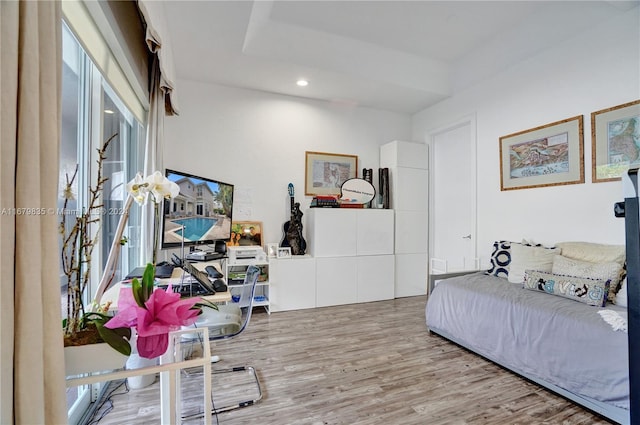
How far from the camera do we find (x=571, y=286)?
216 cm

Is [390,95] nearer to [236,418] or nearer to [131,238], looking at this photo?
[131,238]

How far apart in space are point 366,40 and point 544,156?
7.34 feet

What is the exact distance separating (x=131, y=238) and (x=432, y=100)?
156 inches

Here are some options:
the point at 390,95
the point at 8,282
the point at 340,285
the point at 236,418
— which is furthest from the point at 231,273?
the point at 390,95

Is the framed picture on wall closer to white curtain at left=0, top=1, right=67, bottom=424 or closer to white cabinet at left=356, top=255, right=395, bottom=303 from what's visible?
white cabinet at left=356, top=255, right=395, bottom=303

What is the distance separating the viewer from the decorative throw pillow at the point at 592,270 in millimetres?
2072

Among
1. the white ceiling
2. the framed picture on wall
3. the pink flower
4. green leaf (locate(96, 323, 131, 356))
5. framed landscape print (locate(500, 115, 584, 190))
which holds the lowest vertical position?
the framed picture on wall

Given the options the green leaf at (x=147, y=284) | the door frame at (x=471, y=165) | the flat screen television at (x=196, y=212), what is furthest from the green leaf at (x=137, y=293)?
the door frame at (x=471, y=165)

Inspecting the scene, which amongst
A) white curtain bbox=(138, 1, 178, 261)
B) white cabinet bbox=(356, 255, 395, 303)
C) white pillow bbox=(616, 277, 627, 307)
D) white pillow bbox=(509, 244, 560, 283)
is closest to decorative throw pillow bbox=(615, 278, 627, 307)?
white pillow bbox=(616, 277, 627, 307)

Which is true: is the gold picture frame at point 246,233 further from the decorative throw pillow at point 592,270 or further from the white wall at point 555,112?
the decorative throw pillow at point 592,270

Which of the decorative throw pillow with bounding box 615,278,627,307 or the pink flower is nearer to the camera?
the pink flower

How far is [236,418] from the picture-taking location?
65.5 inches

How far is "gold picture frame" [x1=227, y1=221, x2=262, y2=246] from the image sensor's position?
12.0ft

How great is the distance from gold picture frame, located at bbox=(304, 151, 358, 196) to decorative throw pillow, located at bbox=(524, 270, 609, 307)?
2.46 m
